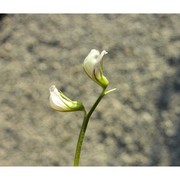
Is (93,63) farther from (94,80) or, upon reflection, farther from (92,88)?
(92,88)

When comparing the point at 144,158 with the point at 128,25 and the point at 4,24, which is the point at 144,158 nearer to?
the point at 128,25

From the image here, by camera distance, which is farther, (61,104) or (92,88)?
(92,88)

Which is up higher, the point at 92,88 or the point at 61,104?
the point at 92,88

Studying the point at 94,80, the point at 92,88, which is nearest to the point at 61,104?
the point at 94,80

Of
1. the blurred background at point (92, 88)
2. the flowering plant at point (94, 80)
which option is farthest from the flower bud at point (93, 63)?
the blurred background at point (92, 88)

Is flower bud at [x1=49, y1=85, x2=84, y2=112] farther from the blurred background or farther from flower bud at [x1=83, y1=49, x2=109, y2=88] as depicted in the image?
the blurred background

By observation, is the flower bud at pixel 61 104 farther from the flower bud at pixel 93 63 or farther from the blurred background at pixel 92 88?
the blurred background at pixel 92 88

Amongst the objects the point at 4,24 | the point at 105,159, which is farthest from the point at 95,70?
the point at 4,24

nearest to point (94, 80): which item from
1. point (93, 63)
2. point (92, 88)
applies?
point (93, 63)

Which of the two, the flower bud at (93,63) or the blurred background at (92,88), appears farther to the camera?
the blurred background at (92,88)
